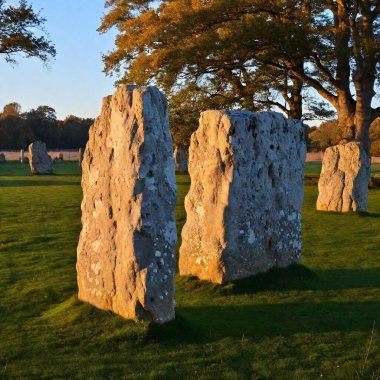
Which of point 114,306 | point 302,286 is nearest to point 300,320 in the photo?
point 302,286

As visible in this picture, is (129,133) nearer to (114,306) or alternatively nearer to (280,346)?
(114,306)

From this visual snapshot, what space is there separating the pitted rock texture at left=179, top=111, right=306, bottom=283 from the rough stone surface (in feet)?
90.2

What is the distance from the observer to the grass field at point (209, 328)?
596 centimetres

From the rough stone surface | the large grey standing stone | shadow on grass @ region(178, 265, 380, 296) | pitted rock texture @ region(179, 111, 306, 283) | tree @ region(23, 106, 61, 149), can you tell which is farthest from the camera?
tree @ region(23, 106, 61, 149)

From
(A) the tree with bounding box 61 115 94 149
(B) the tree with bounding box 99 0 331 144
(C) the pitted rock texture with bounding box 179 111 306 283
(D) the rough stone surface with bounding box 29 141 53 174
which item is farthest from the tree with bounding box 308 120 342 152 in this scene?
(A) the tree with bounding box 61 115 94 149

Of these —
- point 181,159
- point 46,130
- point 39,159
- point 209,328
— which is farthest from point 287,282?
point 46,130

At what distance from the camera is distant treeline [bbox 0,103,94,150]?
78312 mm

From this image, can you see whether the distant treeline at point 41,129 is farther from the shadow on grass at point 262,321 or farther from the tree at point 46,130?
the shadow on grass at point 262,321

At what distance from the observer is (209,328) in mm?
7121

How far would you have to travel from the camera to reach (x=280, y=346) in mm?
6629

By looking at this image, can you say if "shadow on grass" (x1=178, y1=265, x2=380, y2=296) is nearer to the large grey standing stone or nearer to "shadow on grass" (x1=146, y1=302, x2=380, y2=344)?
"shadow on grass" (x1=146, y1=302, x2=380, y2=344)

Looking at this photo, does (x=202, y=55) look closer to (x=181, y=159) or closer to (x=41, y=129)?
(x=181, y=159)

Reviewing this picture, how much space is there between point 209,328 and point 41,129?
275ft

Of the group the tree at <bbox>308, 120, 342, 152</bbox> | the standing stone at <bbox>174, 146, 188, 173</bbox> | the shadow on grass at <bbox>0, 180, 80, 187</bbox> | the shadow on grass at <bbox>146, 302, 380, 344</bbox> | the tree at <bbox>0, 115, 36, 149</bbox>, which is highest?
the tree at <bbox>0, 115, 36, 149</bbox>
